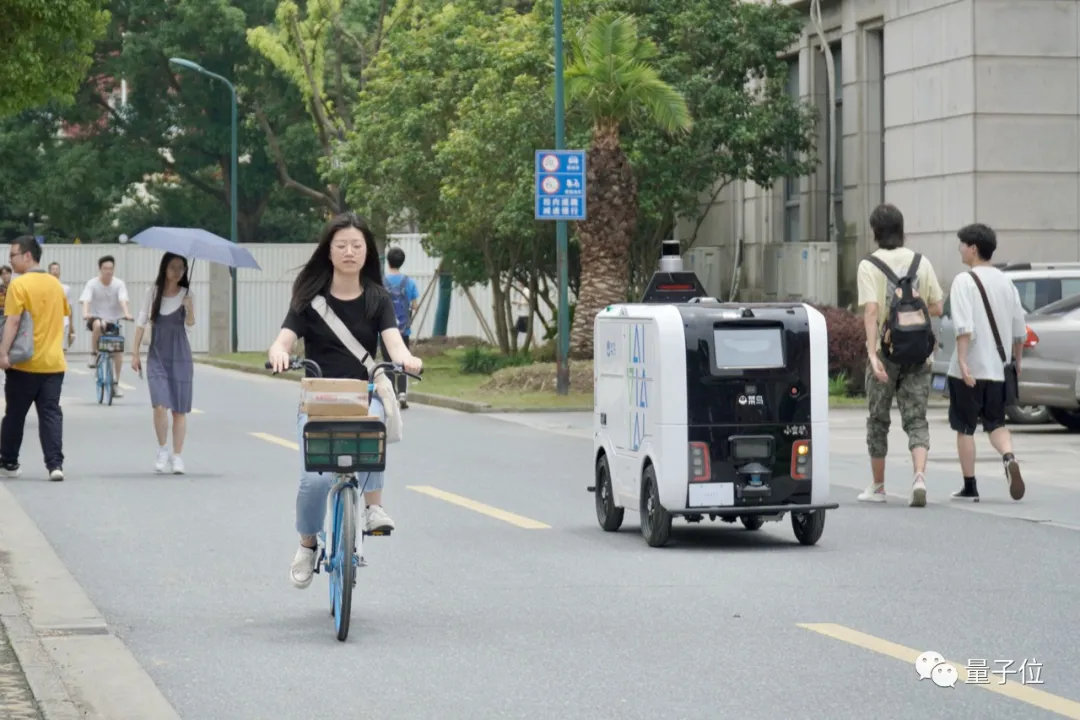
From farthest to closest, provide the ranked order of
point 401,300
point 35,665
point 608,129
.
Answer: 1. point 608,129
2. point 401,300
3. point 35,665

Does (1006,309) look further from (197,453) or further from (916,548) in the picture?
(197,453)

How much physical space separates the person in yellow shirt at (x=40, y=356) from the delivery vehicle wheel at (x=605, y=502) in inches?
189

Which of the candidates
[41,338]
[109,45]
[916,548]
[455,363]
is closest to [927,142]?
[455,363]

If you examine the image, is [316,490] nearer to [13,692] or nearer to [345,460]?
[345,460]

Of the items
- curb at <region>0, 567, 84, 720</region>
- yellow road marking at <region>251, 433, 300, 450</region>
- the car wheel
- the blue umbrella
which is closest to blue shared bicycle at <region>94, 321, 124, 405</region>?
yellow road marking at <region>251, 433, 300, 450</region>

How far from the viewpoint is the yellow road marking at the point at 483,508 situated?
43.0 feet

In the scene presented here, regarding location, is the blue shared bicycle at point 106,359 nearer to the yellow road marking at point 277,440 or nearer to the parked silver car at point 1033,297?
the yellow road marking at point 277,440

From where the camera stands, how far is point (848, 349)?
27.8 meters

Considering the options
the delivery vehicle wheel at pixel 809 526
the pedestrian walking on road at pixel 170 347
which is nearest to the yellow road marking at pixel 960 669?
the delivery vehicle wheel at pixel 809 526

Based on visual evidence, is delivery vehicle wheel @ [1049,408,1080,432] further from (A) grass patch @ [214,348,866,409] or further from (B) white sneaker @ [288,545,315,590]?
(B) white sneaker @ [288,545,315,590]

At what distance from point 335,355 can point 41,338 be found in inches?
284

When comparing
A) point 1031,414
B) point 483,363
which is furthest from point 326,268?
point 483,363

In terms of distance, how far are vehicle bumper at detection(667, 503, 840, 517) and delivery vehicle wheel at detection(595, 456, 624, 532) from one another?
102 cm

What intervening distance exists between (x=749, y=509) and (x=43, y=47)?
19057 mm
